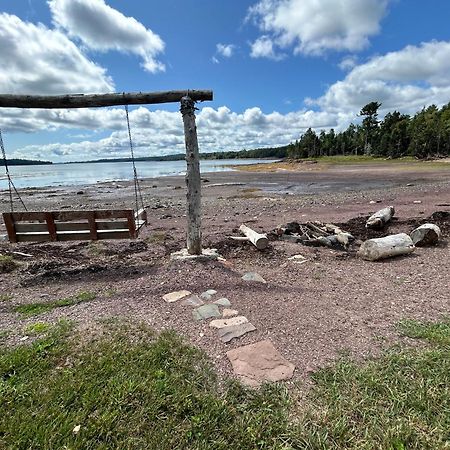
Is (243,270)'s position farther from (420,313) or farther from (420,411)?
(420,411)

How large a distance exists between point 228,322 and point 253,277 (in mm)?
1619

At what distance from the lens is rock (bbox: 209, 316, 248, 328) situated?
3676 mm

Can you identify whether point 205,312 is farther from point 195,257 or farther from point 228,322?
point 195,257

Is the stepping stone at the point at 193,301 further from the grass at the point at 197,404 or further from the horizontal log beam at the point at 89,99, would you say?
the horizontal log beam at the point at 89,99

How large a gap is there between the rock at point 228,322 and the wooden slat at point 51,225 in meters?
4.26

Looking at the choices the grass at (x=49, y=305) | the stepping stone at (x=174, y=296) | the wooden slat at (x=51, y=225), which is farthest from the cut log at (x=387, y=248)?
the wooden slat at (x=51, y=225)

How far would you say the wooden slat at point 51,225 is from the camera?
5.90m

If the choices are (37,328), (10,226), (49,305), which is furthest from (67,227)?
(37,328)

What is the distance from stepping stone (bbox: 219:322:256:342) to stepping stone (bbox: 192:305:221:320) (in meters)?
0.36

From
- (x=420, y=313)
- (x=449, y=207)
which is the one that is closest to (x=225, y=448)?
(x=420, y=313)

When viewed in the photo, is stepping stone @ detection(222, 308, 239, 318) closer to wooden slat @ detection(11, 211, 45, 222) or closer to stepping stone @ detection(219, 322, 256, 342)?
stepping stone @ detection(219, 322, 256, 342)

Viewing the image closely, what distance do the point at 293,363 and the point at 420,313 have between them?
7.31ft

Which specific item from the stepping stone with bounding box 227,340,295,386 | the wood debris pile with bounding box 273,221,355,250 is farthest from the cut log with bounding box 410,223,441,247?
the stepping stone with bounding box 227,340,295,386

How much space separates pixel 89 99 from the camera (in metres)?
5.52
